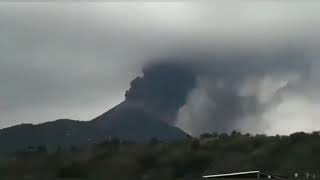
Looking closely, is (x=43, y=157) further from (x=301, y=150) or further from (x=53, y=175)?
(x=301, y=150)

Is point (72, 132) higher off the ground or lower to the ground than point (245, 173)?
higher

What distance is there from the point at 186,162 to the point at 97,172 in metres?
6.25

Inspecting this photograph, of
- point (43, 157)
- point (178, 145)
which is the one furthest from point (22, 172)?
point (178, 145)

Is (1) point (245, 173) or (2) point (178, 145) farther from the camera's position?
(2) point (178, 145)

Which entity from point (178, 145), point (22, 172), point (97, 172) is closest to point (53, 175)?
point (22, 172)

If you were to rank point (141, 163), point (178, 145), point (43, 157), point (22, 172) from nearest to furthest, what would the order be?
1. point (22, 172)
2. point (43, 157)
3. point (141, 163)
4. point (178, 145)

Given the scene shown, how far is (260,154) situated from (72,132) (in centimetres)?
1116

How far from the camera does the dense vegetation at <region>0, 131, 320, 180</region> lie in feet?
107

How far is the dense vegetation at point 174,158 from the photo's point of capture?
32.6 metres

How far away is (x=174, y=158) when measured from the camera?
38.5 metres

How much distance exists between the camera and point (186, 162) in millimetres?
38562

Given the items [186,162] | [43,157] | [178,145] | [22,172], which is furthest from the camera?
[178,145]

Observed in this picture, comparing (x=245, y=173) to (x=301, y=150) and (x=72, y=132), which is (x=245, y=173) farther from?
(x=72, y=132)

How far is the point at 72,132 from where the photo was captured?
41.9m
